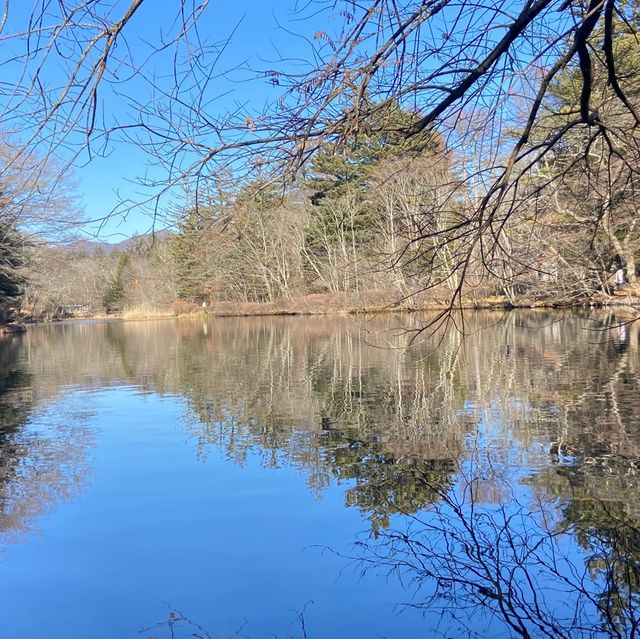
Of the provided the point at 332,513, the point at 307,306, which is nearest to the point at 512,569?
the point at 332,513

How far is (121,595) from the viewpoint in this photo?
4.03 m

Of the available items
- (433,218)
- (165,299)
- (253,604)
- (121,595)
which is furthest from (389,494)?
(165,299)

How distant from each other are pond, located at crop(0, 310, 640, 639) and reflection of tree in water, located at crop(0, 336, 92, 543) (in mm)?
34

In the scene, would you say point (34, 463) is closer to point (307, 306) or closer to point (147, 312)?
point (307, 306)

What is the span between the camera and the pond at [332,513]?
3.68 metres

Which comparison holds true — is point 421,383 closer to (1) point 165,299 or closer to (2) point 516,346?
(2) point 516,346

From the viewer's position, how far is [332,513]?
520cm

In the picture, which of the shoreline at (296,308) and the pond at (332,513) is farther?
the shoreline at (296,308)

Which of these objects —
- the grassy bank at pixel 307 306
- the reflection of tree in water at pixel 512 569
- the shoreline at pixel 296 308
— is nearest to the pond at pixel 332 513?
the reflection of tree in water at pixel 512 569

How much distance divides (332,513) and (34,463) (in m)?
3.84

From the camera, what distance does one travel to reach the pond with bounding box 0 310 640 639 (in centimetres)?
368

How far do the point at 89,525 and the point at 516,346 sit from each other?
1454 centimetres

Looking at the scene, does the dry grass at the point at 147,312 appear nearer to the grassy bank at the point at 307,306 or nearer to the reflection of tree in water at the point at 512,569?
the grassy bank at the point at 307,306

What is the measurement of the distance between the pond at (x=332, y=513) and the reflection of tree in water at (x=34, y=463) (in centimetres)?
3
